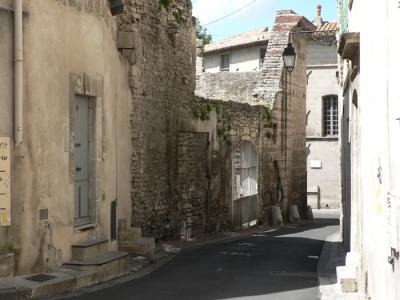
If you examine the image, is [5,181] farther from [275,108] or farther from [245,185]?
[275,108]

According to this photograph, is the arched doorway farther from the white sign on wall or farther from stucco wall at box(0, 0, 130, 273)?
the white sign on wall

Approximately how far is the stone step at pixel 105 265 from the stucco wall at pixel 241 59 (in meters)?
21.9

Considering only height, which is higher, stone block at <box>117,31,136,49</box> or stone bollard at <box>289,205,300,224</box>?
stone block at <box>117,31,136,49</box>

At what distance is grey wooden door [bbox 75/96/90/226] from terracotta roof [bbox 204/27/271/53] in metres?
21.1

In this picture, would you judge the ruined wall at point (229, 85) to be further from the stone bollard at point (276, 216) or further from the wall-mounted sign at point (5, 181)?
the wall-mounted sign at point (5, 181)

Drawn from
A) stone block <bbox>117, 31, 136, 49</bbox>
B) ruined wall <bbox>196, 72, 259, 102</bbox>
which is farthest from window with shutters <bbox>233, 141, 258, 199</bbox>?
stone block <bbox>117, 31, 136, 49</bbox>

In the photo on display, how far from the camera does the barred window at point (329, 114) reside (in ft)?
119

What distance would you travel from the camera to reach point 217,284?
9.38 meters

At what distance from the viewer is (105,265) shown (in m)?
9.68

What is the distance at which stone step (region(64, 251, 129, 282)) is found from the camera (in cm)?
945

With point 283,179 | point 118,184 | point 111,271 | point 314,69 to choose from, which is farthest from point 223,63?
point 111,271

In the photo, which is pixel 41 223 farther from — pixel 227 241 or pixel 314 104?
pixel 314 104

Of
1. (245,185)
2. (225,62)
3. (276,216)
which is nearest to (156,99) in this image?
(245,185)

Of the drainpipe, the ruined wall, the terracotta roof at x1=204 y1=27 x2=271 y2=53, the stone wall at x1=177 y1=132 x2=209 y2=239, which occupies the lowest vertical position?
the stone wall at x1=177 y1=132 x2=209 y2=239
